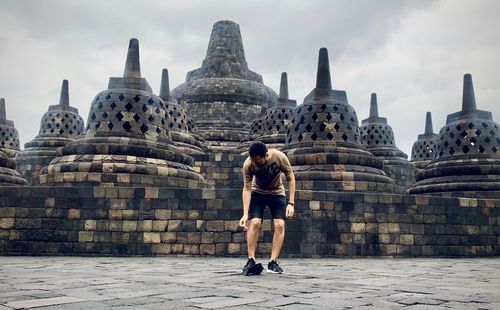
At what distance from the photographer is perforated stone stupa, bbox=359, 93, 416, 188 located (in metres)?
20.8

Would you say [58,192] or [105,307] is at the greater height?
[58,192]

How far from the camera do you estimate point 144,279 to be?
4.80 m

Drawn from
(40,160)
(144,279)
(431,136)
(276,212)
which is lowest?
(144,279)

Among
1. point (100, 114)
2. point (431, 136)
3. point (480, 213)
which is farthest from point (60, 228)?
point (431, 136)

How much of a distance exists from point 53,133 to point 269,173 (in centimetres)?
1738

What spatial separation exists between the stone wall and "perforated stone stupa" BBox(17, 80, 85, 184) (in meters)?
10.9

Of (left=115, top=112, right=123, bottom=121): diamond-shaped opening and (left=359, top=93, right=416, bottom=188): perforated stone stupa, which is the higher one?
(left=359, top=93, right=416, bottom=188): perforated stone stupa

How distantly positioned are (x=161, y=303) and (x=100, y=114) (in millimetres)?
9561

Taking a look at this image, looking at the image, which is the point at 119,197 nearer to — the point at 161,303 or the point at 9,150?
the point at 161,303

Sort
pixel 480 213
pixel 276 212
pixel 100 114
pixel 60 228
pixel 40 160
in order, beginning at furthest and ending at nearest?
pixel 40 160, pixel 100 114, pixel 480 213, pixel 60 228, pixel 276 212

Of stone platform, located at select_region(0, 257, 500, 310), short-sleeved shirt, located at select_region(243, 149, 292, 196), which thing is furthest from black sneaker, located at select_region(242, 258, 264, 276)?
short-sleeved shirt, located at select_region(243, 149, 292, 196)

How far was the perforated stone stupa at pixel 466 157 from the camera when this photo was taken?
13.0m

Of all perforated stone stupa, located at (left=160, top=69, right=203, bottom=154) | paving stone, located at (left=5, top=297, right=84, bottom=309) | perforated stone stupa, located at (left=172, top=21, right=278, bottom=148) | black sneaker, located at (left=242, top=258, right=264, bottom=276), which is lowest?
paving stone, located at (left=5, top=297, right=84, bottom=309)

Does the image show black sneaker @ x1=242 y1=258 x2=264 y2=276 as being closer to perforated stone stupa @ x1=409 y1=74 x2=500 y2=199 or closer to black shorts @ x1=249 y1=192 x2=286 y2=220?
black shorts @ x1=249 y1=192 x2=286 y2=220
